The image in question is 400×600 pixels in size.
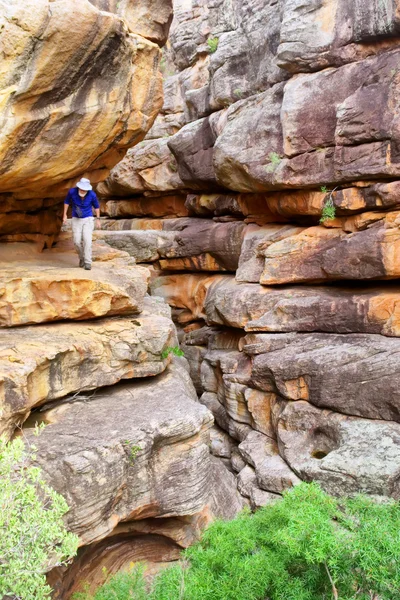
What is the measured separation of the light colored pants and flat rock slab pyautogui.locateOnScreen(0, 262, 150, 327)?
1.44ft

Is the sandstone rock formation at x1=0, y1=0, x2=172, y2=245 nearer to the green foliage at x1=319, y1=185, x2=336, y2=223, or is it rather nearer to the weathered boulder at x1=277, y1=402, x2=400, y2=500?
the green foliage at x1=319, y1=185, x2=336, y2=223

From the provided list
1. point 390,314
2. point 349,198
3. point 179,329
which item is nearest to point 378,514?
point 390,314

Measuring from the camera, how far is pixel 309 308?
1269 centimetres

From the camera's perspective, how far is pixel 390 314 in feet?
37.9

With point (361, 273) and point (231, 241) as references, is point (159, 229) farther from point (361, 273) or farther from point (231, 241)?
point (361, 273)

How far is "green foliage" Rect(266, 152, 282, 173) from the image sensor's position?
44.0ft

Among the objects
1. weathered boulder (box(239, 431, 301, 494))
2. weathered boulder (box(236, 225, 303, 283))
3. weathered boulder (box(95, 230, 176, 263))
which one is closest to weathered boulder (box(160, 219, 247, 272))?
weathered boulder (box(95, 230, 176, 263))

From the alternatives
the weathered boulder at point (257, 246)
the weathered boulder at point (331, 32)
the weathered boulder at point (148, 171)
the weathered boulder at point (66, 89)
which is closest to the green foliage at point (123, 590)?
the weathered boulder at point (66, 89)

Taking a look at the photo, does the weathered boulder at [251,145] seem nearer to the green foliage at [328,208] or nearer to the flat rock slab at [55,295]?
the green foliage at [328,208]

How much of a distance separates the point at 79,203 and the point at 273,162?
5.91m

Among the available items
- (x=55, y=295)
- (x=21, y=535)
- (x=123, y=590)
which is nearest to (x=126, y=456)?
(x=123, y=590)

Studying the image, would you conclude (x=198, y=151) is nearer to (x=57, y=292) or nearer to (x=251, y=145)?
(x=251, y=145)

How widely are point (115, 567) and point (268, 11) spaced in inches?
591

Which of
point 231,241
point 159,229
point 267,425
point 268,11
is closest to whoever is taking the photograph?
point 267,425
